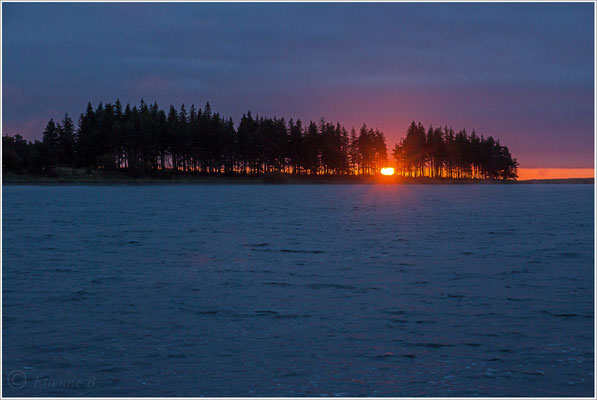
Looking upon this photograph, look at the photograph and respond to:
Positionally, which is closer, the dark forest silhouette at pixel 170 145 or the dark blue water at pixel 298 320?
the dark blue water at pixel 298 320

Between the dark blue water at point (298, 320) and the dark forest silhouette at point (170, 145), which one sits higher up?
the dark forest silhouette at point (170, 145)

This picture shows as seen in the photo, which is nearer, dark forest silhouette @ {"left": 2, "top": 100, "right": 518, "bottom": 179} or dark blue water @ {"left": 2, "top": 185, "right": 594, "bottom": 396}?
dark blue water @ {"left": 2, "top": 185, "right": 594, "bottom": 396}

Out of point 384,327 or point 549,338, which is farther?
point 384,327

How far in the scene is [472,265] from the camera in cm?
2330

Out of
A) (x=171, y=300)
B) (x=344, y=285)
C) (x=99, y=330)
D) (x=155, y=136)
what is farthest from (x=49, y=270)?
(x=155, y=136)

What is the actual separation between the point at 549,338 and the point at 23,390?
10664 millimetres

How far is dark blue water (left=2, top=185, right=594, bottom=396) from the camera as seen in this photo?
1059 centimetres

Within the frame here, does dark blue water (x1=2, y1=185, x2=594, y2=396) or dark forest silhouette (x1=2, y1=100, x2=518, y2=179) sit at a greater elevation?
dark forest silhouette (x1=2, y1=100, x2=518, y2=179)

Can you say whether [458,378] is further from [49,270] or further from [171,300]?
[49,270]

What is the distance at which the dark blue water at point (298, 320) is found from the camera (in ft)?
34.8

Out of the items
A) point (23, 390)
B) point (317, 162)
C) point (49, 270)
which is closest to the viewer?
point (23, 390)

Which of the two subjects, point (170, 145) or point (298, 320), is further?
point (170, 145)

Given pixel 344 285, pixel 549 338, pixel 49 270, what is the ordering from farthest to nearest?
1. pixel 49 270
2. pixel 344 285
3. pixel 549 338

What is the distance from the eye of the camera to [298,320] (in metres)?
14.5
